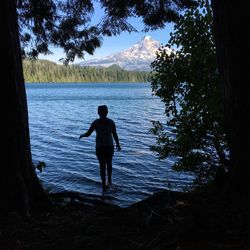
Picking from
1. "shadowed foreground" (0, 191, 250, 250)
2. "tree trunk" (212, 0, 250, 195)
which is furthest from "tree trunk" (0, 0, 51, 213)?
"tree trunk" (212, 0, 250, 195)

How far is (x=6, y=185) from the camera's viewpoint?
18.7 feet

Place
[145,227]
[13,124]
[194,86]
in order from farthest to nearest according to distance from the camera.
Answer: [194,86] → [13,124] → [145,227]

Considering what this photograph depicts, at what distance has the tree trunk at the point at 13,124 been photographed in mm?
5508

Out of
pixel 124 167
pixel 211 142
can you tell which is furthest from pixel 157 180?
pixel 211 142


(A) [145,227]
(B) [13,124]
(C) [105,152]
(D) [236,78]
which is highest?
(D) [236,78]

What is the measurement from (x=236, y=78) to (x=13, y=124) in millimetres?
3246

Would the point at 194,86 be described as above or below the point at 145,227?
above

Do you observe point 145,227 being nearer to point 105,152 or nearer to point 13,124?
point 13,124

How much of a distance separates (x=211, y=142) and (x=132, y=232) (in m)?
5.21

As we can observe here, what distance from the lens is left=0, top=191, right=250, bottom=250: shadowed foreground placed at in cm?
416

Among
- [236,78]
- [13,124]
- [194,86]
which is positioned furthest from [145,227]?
[194,86]

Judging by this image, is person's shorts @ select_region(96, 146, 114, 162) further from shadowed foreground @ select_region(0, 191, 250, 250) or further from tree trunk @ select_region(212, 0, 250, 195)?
tree trunk @ select_region(212, 0, 250, 195)

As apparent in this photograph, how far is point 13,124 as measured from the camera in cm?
566

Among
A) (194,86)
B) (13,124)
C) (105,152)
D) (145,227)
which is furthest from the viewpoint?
(105,152)
